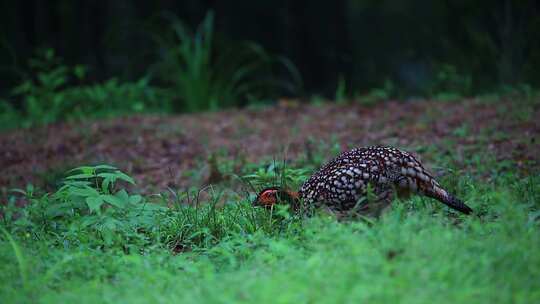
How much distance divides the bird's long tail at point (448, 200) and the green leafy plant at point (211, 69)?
6.30 m

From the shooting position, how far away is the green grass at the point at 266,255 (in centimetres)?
315

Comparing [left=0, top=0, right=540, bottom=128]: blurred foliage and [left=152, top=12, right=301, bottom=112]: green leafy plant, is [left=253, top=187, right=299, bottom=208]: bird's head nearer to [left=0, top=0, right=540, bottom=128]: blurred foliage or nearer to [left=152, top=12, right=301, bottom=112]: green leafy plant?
[left=0, top=0, right=540, bottom=128]: blurred foliage

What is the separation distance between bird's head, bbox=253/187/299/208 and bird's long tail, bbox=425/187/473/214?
100 centimetres

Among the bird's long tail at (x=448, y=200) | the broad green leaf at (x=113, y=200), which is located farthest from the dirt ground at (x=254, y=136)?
the broad green leaf at (x=113, y=200)

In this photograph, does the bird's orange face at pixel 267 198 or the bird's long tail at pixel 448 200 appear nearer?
the bird's long tail at pixel 448 200

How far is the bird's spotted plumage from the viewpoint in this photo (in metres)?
4.93

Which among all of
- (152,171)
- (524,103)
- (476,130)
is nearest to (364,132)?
(476,130)

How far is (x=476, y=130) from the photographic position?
798 cm

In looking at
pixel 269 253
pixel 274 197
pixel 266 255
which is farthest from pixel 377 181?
pixel 266 255

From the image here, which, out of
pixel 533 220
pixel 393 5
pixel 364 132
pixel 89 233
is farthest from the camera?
pixel 393 5

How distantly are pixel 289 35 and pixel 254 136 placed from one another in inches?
161

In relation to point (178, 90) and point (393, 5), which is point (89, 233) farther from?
point (393, 5)

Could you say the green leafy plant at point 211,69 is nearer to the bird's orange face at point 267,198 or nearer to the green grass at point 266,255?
the green grass at point 266,255

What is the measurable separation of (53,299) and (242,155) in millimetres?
4226
